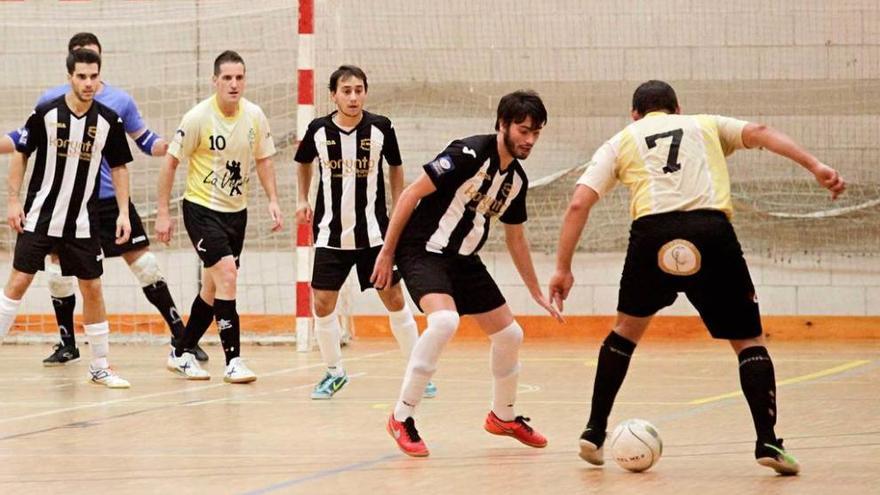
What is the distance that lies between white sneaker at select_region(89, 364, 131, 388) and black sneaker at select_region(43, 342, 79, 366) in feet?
5.38

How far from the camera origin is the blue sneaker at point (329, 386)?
8.28 m

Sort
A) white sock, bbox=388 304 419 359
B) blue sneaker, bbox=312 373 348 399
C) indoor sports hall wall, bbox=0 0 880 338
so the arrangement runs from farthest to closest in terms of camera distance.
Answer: indoor sports hall wall, bbox=0 0 880 338 < white sock, bbox=388 304 419 359 < blue sneaker, bbox=312 373 348 399

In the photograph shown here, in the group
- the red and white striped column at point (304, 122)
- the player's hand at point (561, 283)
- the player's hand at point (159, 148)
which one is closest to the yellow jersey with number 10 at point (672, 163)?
the player's hand at point (561, 283)

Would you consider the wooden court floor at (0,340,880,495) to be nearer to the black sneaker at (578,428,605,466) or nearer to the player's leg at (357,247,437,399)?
the black sneaker at (578,428,605,466)

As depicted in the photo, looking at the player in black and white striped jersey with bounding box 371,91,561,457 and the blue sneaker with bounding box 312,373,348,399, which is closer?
the player in black and white striped jersey with bounding box 371,91,561,457

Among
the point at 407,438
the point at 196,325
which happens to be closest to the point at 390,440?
the point at 407,438

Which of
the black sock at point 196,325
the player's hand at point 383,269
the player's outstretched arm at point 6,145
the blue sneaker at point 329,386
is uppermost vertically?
the player's outstretched arm at point 6,145

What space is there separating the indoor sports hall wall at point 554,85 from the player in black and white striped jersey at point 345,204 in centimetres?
417

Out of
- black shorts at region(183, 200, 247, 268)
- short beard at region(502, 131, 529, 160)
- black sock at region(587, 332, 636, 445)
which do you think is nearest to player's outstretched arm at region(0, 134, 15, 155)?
black shorts at region(183, 200, 247, 268)

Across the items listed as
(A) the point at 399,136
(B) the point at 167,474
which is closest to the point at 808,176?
(A) the point at 399,136

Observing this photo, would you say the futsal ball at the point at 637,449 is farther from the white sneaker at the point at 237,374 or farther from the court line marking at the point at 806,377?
the white sneaker at the point at 237,374

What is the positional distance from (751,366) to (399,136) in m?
7.89

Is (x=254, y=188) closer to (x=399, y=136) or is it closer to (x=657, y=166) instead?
(x=399, y=136)

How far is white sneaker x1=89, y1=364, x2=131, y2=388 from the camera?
8878mm
